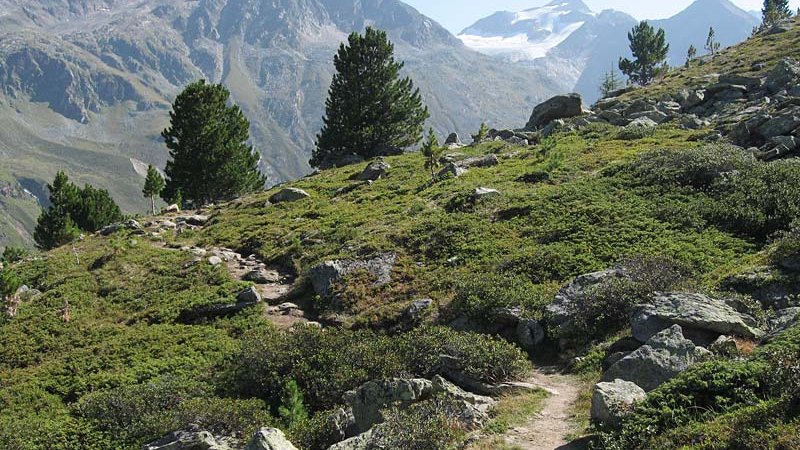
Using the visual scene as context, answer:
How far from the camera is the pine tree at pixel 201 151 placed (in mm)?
58281

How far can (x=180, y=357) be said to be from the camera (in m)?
20.8

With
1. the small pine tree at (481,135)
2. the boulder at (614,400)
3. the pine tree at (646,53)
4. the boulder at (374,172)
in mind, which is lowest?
the boulder at (614,400)

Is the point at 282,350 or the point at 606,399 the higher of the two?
the point at 282,350

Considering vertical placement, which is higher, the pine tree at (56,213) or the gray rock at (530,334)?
the pine tree at (56,213)

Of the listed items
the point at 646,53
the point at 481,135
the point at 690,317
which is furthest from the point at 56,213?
the point at 646,53

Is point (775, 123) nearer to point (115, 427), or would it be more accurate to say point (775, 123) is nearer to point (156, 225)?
point (115, 427)

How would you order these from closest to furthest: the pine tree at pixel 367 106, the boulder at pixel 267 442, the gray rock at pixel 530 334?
the boulder at pixel 267 442 < the gray rock at pixel 530 334 < the pine tree at pixel 367 106

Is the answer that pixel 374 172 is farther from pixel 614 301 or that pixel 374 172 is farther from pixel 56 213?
pixel 56 213

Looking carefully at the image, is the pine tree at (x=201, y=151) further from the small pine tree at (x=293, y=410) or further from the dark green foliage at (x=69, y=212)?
the small pine tree at (x=293, y=410)

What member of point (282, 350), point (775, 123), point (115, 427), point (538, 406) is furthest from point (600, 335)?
point (775, 123)

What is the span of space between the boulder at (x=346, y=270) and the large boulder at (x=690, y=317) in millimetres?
11830

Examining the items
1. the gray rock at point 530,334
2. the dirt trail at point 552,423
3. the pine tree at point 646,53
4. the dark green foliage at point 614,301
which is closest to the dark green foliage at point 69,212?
the gray rock at point 530,334

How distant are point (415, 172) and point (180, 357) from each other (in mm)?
27667

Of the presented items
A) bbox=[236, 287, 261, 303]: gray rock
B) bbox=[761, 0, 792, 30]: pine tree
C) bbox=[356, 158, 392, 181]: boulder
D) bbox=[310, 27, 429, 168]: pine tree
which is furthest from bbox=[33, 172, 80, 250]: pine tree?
bbox=[761, 0, 792, 30]: pine tree
